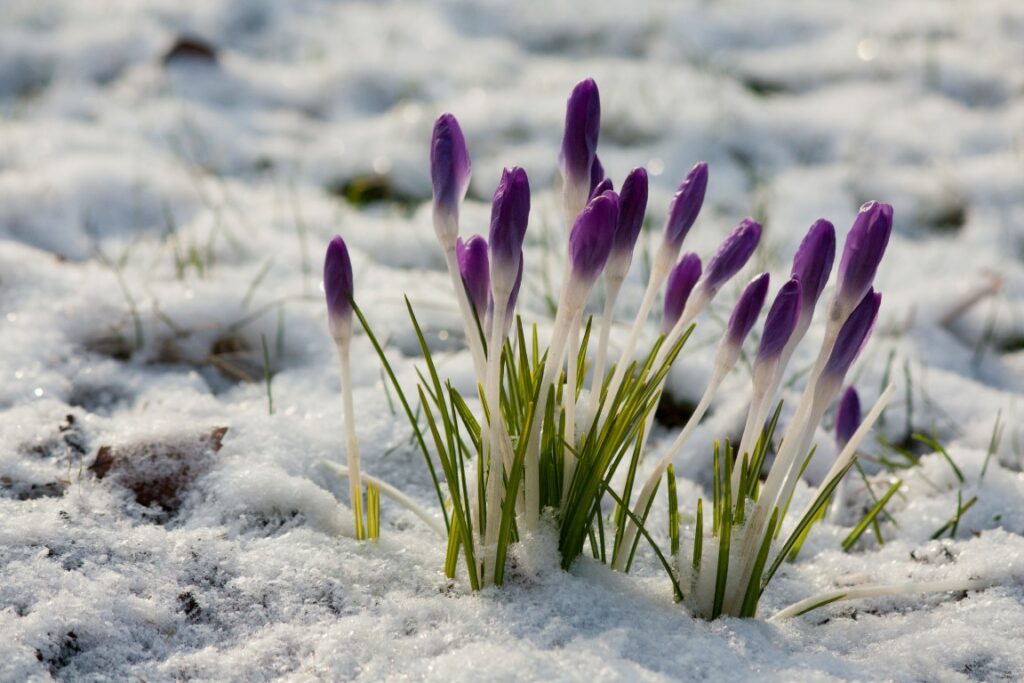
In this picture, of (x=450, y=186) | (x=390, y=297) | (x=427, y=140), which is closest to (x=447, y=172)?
(x=450, y=186)

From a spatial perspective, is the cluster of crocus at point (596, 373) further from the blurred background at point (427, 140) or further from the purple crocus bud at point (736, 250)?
the blurred background at point (427, 140)

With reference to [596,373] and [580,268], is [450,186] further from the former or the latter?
[596,373]

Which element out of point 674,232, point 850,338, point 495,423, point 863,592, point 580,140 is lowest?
point 863,592

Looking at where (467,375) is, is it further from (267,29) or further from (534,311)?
(267,29)

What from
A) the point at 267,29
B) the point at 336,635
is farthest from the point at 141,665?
the point at 267,29

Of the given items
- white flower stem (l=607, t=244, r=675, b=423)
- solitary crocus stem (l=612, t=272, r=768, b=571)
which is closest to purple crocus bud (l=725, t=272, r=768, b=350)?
solitary crocus stem (l=612, t=272, r=768, b=571)

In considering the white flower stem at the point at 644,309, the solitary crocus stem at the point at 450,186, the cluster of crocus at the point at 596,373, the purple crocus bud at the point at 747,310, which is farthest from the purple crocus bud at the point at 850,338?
the solitary crocus stem at the point at 450,186
